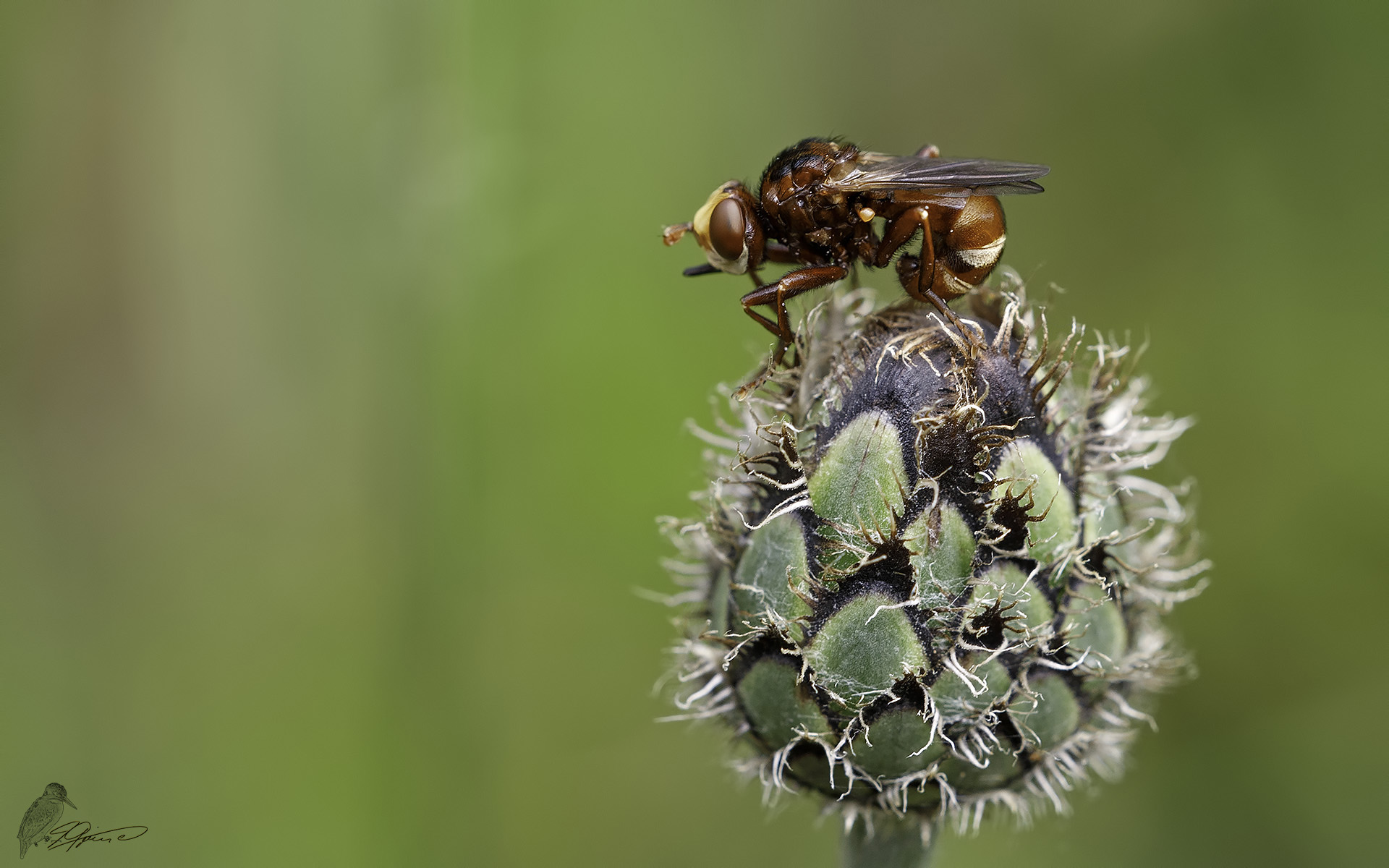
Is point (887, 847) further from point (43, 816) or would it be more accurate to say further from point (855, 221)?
point (43, 816)

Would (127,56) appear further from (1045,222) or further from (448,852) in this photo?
(1045,222)

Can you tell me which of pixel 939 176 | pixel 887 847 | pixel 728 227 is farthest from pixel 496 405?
pixel 887 847

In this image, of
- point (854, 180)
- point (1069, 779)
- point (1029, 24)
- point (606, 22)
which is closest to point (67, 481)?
point (606, 22)
